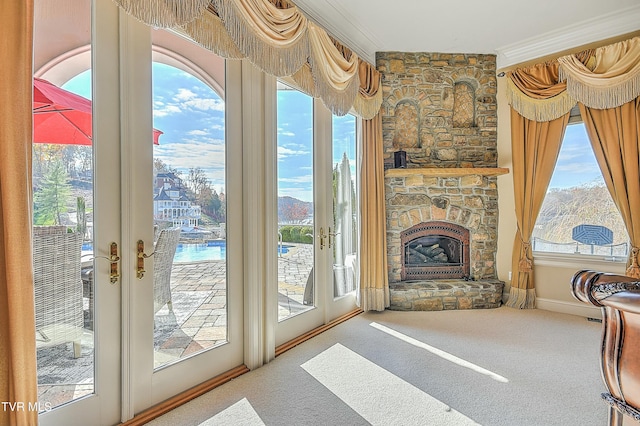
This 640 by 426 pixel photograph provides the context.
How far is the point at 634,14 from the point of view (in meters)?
3.10

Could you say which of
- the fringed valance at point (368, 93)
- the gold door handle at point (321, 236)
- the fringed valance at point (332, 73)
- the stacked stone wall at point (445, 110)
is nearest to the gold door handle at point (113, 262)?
the gold door handle at point (321, 236)

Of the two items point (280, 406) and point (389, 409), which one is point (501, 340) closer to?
point (389, 409)

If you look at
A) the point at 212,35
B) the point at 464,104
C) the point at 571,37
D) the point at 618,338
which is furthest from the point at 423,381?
the point at 571,37

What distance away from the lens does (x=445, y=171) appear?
3.69 metres

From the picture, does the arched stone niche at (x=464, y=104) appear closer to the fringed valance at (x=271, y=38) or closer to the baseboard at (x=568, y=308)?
the fringed valance at (x=271, y=38)

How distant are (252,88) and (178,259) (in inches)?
52.2

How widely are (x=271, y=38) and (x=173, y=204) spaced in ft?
4.29

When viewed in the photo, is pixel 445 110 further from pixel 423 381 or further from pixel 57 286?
pixel 57 286

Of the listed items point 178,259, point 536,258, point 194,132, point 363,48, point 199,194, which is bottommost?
point 536,258

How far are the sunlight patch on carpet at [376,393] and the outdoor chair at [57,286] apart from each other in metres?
1.49

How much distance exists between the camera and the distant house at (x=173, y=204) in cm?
192

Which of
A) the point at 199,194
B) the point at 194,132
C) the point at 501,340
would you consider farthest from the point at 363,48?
the point at 501,340

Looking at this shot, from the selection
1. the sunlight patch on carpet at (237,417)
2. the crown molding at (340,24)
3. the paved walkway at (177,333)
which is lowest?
the sunlight patch on carpet at (237,417)

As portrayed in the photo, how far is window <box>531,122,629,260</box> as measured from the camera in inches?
134
